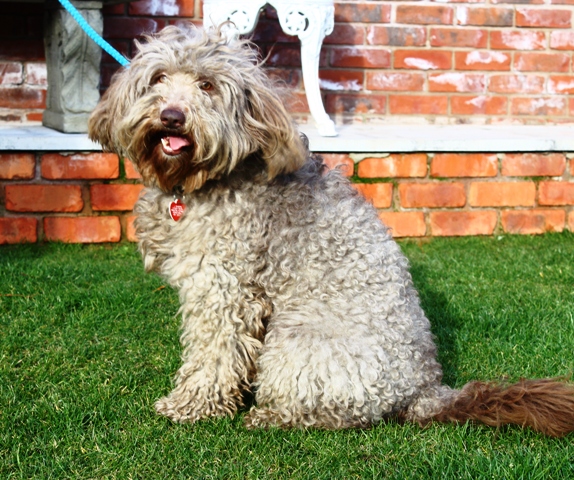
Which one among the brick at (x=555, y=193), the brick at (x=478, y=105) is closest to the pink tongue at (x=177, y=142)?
the brick at (x=555, y=193)

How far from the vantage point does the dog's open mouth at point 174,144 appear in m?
3.02

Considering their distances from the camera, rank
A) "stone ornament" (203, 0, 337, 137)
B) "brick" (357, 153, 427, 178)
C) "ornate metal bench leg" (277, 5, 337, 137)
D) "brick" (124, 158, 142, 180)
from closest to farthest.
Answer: "brick" (124, 158, 142, 180) → "stone ornament" (203, 0, 337, 137) → "ornate metal bench leg" (277, 5, 337, 137) → "brick" (357, 153, 427, 178)

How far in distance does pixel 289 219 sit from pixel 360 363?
65 centimetres

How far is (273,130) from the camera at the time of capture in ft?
10.2

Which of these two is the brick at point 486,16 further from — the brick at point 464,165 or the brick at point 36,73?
the brick at point 36,73

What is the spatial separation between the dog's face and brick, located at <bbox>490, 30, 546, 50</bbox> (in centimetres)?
420

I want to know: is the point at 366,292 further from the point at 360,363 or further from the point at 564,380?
the point at 564,380

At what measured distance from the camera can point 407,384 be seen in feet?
10.0

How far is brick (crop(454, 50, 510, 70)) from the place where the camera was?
22.3 feet

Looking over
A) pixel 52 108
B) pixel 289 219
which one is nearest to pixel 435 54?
pixel 52 108

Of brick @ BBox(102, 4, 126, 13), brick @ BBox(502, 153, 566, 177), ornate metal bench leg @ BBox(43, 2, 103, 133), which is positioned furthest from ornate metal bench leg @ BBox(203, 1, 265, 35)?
brick @ BBox(502, 153, 566, 177)

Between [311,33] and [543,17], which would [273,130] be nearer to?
[311,33]

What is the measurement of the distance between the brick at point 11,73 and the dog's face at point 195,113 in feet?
10.7

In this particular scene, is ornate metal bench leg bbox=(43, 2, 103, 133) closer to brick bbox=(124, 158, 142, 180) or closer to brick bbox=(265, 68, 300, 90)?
brick bbox=(124, 158, 142, 180)
